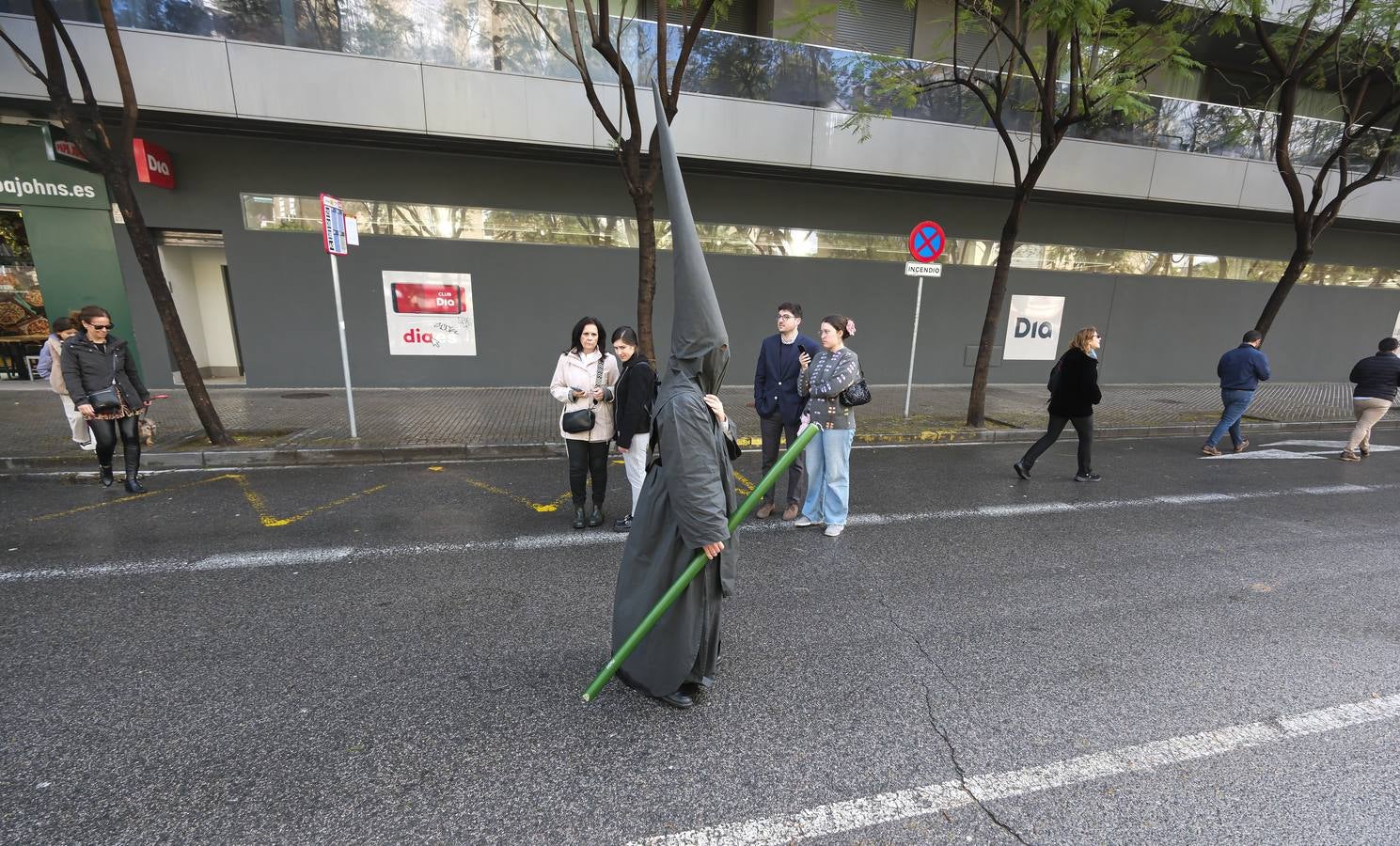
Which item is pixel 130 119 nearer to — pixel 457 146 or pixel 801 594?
pixel 457 146

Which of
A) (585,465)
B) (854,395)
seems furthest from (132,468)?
(854,395)

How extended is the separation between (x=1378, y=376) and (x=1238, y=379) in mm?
1430

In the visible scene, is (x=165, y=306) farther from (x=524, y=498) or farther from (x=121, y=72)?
(x=524, y=498)

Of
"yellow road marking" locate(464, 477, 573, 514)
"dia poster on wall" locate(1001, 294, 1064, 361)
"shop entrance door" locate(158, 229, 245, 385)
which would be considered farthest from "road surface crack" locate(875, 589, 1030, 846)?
"shop entrance door" locate(158, 229, 245, 385)

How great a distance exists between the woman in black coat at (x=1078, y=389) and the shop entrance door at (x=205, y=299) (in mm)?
13170

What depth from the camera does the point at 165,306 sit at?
7172mm

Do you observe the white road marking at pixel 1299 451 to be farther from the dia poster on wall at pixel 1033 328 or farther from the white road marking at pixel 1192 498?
the dia poster on wall at pixel 1033 328

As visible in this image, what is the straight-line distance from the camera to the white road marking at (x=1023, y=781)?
2.17 meters

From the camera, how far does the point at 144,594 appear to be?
12.6 ft

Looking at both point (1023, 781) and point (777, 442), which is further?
point (777, 442)

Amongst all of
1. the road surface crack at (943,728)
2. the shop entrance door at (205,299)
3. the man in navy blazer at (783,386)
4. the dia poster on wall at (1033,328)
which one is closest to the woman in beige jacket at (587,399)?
the man in navy blazer at (783,386)

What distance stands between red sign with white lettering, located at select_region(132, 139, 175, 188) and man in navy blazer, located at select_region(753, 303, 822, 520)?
1043 cm

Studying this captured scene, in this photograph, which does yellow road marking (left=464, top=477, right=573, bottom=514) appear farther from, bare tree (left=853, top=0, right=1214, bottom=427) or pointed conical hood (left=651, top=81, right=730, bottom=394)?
bare tree (left=853, top=0, right=1214, bottom=427)

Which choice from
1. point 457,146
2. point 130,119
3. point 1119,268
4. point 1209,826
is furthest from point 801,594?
point 1119,268
